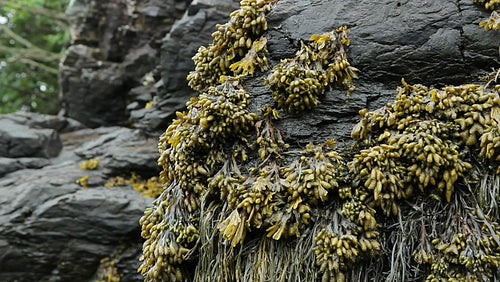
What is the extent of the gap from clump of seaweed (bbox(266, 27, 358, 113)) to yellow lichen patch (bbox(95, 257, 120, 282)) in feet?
14.6

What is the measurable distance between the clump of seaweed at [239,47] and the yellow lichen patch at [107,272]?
3870 mm

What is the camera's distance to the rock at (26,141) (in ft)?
25.4

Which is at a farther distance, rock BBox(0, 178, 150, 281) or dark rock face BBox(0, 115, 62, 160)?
dark rock face BBox(0, 115, 62, 160)

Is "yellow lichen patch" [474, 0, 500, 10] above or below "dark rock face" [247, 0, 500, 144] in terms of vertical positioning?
above

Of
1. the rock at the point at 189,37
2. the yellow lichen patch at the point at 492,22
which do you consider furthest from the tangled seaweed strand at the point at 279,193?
the rock at the point at 189,37

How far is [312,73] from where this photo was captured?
11.2 ft

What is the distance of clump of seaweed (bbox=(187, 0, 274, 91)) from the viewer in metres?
3.76

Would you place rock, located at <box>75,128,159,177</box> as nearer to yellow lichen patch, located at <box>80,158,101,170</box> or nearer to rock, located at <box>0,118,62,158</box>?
yellow lichen patch, located at <box>80,158,101,170</box>

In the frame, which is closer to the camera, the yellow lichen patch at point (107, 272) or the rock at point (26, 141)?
the yellow lichen patch at point (107, 272)

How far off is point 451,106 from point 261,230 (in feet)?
5.42

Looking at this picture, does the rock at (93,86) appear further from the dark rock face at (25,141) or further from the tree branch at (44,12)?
the tree branch at (44,12)

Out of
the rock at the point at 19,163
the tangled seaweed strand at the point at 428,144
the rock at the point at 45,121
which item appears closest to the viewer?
the tangled seaweed strand at the point at 428,144

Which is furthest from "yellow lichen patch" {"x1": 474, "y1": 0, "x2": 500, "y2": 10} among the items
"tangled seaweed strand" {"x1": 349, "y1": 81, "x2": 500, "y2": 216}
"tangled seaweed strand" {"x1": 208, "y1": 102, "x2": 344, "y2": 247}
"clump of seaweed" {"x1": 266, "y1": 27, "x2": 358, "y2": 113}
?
"tangled seaweed strand" {"x1": 208, "y1": 102, "x2": 344, "y2": 247}

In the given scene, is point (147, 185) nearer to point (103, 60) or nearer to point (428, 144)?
point (103, 60)
